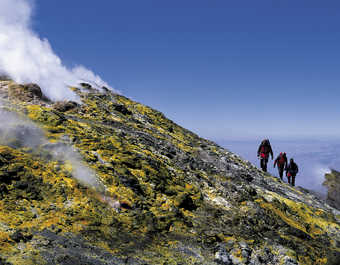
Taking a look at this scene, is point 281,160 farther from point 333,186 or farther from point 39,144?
point 333,186

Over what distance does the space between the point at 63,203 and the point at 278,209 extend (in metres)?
12.6

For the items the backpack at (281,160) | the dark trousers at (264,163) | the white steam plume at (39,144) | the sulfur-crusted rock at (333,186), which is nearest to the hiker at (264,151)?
the dark trousers at (264,163)

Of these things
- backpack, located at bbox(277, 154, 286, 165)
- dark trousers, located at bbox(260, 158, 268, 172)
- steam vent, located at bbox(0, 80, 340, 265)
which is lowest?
steam vent, located at bbox(0, 80, 340, 265)

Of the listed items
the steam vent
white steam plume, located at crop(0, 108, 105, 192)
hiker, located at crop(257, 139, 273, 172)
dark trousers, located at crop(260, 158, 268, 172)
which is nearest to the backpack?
dark trousers, located at crop(260, 158, 268, 172)

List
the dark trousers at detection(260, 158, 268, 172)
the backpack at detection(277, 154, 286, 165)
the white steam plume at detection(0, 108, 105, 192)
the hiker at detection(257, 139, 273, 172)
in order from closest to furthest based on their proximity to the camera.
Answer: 1. the white steam plume at detection(0, 108, 105, 192)
2. the hiker at detection(257, 139, 273, 172)
3. the dark trousers at detection(260, 158, 268, 172)
4. the backpack at detection(277, 154, 286, 165)

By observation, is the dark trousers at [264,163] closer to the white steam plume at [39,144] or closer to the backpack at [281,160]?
the backpack at [281,160]

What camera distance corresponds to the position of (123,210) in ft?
34.5

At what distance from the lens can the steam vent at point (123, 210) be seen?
8.30 metres

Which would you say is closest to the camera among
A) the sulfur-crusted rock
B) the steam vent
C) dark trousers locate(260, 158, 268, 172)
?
the steam vent

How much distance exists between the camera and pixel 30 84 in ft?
65.8

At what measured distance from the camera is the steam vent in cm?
830

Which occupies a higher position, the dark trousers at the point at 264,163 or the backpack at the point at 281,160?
the backpack at the point at 281,160

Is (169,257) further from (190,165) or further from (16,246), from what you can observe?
(190,165)

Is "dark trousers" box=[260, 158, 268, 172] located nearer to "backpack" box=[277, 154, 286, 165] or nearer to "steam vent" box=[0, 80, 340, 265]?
"backpack" box=[277, 154, 286, 165]
